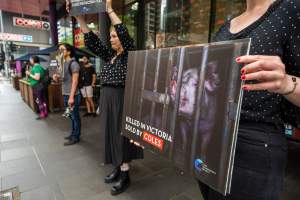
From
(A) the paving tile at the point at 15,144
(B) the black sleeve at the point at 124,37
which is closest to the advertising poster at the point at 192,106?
(B) the black sleeve at the point at 124,37

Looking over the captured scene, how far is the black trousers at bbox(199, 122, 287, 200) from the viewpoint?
792 mm

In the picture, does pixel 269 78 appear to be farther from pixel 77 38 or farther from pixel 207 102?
pixel 77 38

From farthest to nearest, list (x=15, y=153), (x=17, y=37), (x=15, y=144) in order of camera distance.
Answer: (x=17, y=37)
(x=15, y=144)
(x=15, y=153)

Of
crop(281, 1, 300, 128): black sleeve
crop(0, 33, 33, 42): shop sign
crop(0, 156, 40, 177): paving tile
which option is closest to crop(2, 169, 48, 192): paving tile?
crop(0, 156, 40, 177): paving tile

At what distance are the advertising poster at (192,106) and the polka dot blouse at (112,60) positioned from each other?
0.96m

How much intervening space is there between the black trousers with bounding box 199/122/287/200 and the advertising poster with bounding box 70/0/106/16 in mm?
1528

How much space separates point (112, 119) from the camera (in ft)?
7.62

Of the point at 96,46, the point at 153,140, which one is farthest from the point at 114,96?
the point at 153,140

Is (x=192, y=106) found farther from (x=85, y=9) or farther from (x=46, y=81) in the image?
(x=46, y=81)

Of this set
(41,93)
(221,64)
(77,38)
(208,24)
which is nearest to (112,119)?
(221,64)

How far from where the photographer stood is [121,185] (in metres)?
2.45

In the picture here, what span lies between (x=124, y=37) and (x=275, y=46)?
4.85 ft

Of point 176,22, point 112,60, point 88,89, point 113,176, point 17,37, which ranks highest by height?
point 17,37

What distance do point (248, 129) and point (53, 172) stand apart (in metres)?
2.83
